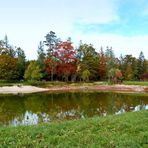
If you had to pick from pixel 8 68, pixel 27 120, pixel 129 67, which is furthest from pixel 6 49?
pixel 27 120

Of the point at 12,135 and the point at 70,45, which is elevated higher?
the point at 70,45

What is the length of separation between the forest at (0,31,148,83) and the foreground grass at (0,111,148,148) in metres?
51.0

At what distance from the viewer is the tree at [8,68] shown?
61.5 meters

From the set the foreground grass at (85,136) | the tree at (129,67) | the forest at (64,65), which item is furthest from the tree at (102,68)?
the foreground grass at (85,136)

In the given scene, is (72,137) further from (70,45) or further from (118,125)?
(70,45)

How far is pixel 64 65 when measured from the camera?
222ft

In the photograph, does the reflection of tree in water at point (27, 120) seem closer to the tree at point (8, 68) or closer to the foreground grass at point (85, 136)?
the foreground grass at point (85, 136)

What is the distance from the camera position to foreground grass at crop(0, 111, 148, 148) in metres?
8.21

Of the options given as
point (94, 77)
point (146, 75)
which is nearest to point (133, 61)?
point (146, 75)

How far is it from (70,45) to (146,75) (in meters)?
27.8

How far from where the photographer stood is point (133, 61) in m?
84.6

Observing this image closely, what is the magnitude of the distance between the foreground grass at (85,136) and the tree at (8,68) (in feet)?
172

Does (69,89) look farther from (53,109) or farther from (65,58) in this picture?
(53,109)

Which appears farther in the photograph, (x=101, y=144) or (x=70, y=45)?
(x=70, y=45)
